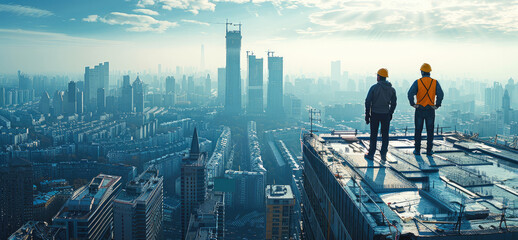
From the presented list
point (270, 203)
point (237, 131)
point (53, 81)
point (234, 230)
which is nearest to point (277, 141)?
point (237, 131)

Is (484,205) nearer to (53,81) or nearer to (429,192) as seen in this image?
(429,192)

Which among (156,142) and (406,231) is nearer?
(406,231)

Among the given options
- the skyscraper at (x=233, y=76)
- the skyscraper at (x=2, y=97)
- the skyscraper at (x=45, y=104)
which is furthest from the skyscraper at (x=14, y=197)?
the skyscraper at (x=233, y=76)

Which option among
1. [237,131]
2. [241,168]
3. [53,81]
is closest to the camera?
[241,168]

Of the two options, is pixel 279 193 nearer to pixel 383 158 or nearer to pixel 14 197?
pixel 14 197

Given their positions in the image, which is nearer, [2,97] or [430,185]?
[430,185]

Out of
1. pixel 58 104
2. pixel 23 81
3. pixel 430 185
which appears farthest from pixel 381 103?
pixel 23 81

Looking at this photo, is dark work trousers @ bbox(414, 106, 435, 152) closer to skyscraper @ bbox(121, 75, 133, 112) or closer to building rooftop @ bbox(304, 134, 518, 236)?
building rooftop @ bbox(304, 134, 518, 236)
